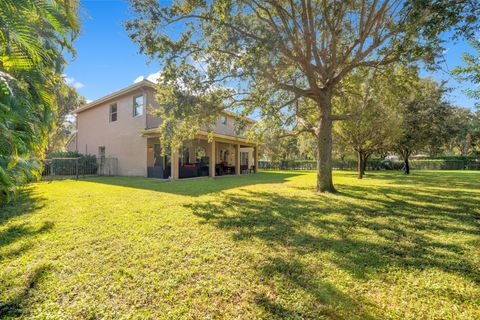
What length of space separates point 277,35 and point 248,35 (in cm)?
89

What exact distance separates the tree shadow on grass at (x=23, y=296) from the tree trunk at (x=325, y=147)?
25.6 ft

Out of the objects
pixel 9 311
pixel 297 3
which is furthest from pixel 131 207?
pixel 297 3

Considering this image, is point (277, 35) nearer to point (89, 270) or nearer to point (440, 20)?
point (440, 20)

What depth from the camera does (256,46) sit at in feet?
20.2

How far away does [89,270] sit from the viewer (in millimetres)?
2613

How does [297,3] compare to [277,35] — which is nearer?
[277,35]

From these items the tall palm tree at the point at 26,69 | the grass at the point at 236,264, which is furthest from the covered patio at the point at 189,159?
the tall palm tree at the point at 26,69

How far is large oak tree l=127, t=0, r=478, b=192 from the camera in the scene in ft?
21.1

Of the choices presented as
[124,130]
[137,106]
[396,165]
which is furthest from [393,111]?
[396,165]

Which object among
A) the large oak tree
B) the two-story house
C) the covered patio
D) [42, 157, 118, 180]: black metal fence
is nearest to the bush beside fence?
[42, 157, 118, 180]: black metal fence

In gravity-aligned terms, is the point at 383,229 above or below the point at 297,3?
below

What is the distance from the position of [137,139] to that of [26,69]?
1243 cm

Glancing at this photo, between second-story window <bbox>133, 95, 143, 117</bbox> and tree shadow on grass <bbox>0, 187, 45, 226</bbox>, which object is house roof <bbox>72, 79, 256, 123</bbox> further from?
tree shadow on grass <bbox>0, 187, 45, 226</bbox>

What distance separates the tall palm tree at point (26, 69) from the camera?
5.32 ft
